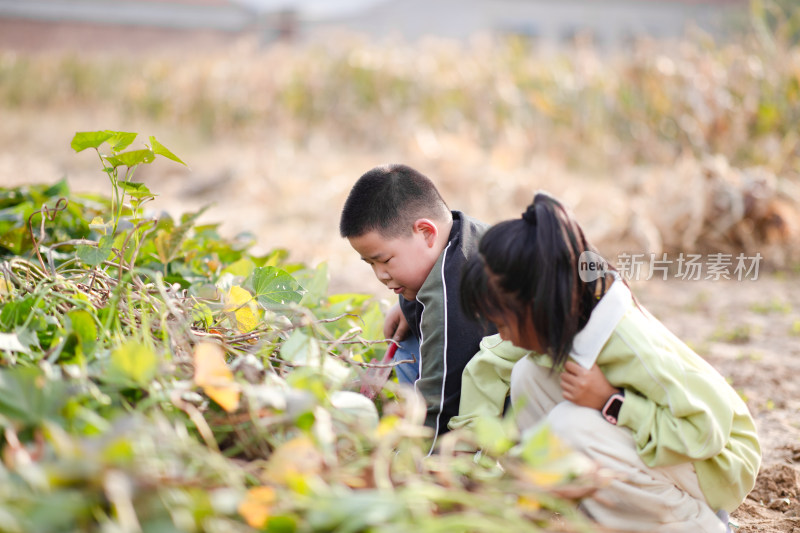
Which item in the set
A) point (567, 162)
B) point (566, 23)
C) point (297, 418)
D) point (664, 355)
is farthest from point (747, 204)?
point (566, 23)

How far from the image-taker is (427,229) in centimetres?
203

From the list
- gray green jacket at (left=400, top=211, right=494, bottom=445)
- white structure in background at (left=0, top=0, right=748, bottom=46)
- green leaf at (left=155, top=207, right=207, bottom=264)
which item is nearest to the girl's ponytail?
gray green jacket at (left=400, top=211, right=494, bottom=445)

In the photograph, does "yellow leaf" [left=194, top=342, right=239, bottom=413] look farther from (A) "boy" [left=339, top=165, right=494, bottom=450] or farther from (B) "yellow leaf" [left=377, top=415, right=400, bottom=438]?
(A) "boy" [left=339, top=165, right=494, bottom=450]

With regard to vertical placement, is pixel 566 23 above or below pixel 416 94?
above

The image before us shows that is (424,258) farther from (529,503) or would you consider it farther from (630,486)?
(529,503)

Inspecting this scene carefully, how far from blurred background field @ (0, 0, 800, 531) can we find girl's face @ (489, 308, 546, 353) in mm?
928

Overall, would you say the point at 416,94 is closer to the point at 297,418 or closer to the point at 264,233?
the point at 264,233

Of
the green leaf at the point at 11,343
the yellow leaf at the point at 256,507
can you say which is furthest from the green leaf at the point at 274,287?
the yellow leaf at the point at 256,507

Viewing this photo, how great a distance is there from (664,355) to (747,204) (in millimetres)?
3997

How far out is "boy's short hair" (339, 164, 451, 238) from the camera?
6.60ft

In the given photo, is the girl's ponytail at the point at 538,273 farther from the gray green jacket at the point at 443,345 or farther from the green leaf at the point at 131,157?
the green leaf at the point at 131,157

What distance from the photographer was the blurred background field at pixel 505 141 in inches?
181

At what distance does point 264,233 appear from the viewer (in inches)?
222

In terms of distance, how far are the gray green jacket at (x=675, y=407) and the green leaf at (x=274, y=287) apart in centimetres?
58
